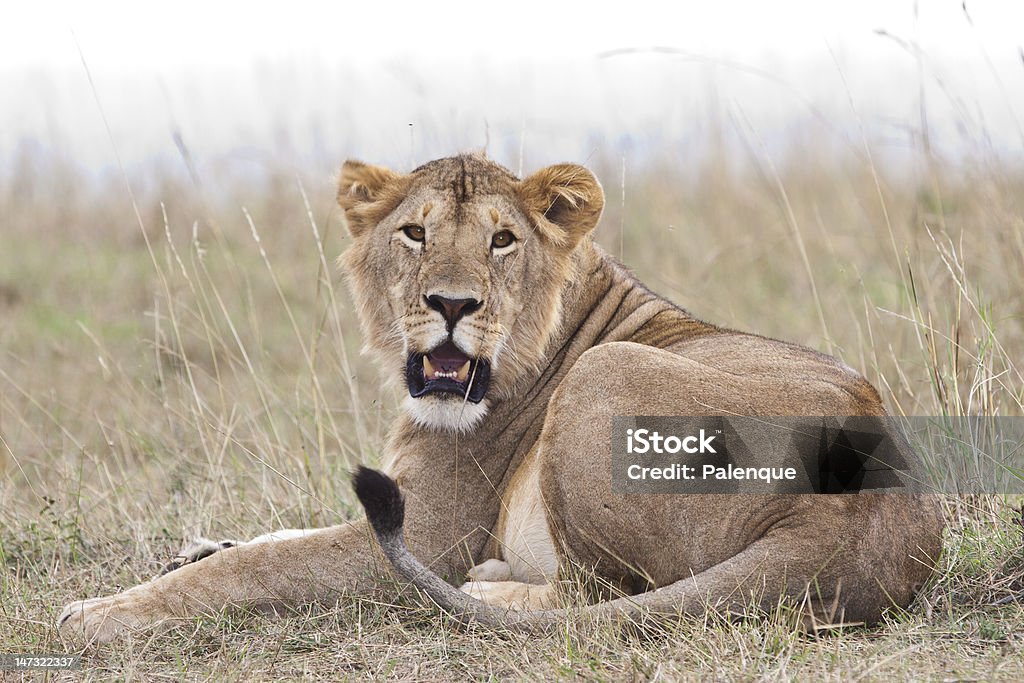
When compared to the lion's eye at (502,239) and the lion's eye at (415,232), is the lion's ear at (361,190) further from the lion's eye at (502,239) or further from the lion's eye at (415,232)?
the lion's eye at (502,239)

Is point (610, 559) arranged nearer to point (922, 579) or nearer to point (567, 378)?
point (567, 378)

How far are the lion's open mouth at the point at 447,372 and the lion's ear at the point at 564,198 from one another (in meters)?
0.60

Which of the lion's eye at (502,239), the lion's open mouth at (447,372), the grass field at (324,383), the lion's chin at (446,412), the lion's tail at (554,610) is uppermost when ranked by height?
the lion's eye at (502,239)

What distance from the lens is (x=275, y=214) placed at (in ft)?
38.4

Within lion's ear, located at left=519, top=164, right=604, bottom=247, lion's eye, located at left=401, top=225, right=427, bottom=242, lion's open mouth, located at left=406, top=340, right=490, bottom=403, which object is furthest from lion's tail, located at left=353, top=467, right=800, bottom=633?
lion's ear, located at left=519, top=164, right=604, bottom=247

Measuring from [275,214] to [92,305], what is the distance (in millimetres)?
2461

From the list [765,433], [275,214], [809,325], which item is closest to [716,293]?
[809,325]

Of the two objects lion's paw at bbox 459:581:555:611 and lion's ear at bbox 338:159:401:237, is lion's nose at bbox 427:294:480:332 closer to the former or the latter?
lion's ear at bbox 338:159:401:237

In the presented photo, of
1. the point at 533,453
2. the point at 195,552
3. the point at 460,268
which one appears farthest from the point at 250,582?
the point at 460,268

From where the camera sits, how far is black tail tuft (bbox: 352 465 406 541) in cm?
325

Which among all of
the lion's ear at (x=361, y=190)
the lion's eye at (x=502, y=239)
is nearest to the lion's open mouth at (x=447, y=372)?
the lion's eye at (x=502, y=239)

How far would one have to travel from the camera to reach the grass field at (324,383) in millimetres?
3340

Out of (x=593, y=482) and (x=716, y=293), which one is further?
(x=716, y=293)

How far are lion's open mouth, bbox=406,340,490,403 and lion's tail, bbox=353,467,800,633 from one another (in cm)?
72
